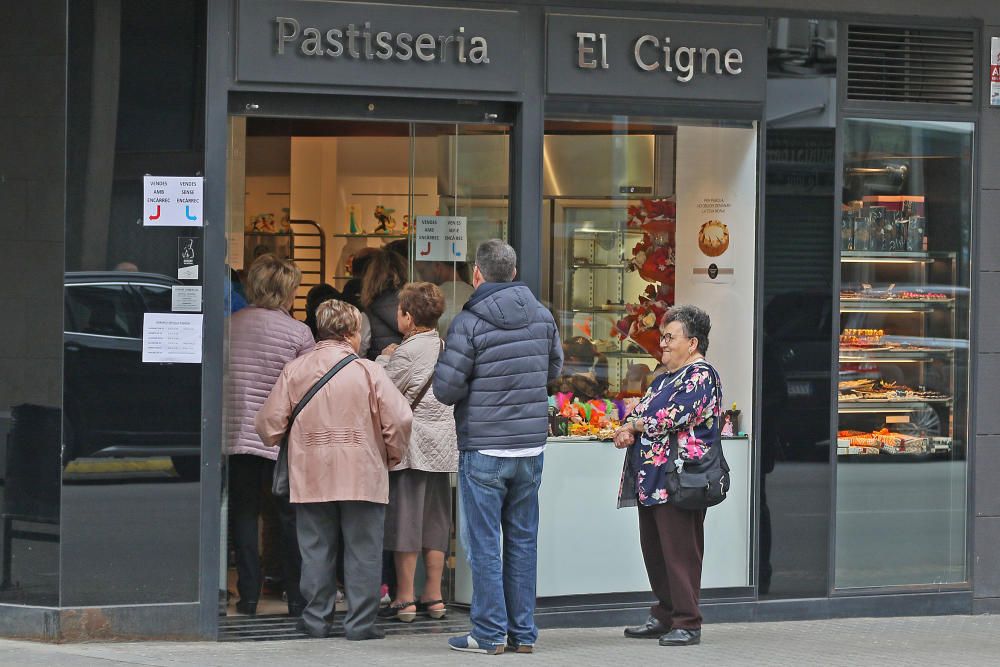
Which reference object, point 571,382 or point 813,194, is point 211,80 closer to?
point 571,382

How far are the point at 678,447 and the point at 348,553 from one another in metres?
1.81

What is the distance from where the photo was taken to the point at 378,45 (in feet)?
24.9

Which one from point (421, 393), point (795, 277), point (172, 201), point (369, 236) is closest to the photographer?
point (172, 201)

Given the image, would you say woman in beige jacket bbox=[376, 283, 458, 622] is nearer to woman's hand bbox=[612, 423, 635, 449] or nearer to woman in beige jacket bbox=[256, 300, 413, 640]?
woman in beige jacket bbox=[256, 300, 413, 640]

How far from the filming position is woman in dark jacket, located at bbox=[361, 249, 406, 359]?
848cm

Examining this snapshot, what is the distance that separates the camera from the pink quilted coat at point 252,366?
305 inches

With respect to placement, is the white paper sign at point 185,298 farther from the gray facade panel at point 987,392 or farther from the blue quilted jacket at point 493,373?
the gray facade panel at point 987,392

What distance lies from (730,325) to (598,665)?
93.6 inches

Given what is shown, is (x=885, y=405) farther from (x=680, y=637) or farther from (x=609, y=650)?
(x=609, y=650)

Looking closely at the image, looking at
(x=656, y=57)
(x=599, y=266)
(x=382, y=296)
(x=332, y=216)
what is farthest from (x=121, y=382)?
(x=332, y=216)

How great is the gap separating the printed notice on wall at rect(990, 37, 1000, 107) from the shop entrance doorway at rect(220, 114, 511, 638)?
3.02 m

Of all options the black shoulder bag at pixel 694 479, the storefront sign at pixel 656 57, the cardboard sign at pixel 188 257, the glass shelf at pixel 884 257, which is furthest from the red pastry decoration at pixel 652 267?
the cardboard sign at pixel 188 257

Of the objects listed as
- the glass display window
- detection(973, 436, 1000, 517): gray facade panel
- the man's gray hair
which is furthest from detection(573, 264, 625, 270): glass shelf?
detection(973, 436, 1000, 517): gray facade panel

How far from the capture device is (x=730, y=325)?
8398 millimetres
